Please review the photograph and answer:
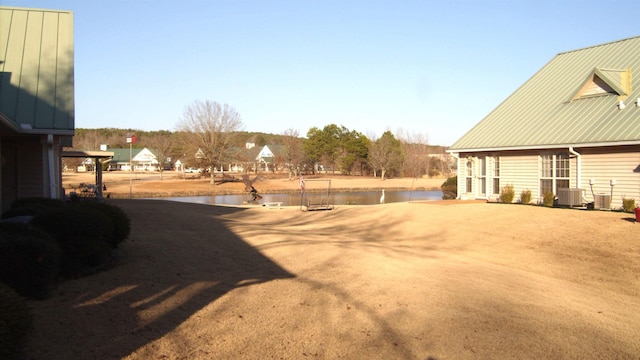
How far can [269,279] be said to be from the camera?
8.94 meters

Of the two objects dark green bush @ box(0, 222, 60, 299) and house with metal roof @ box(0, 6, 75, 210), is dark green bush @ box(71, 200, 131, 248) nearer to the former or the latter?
dark green bush @ box(0, 222, 60, 299)

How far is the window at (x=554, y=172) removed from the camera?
21.2 m

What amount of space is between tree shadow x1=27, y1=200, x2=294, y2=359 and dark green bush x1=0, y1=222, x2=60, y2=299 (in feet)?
0.87

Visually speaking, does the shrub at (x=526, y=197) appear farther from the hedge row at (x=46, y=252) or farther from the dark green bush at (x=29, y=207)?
the dark green bush at (x=29, y=207)

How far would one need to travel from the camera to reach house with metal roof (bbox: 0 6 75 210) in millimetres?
15570

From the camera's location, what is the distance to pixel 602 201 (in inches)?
738

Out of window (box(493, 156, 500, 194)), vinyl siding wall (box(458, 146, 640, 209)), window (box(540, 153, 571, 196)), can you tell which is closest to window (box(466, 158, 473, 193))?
vinyl siding wall (box(458, 146, 640, 209))

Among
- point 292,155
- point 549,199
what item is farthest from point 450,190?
point 292,155

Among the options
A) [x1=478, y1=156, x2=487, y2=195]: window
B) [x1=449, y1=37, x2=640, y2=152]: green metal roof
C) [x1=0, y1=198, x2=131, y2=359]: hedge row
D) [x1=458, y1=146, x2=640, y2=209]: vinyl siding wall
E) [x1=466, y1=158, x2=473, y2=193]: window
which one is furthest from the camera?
[x1=466, y1=158, x2=473, y2=193]: window

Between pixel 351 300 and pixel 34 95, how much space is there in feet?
44.2

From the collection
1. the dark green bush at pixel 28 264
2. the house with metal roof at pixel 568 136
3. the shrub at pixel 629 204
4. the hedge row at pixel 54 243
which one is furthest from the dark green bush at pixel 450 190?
the dark green bush at pixel 28 264

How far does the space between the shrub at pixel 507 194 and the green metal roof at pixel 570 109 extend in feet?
5.93

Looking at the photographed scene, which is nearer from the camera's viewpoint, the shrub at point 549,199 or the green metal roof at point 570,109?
the green metal roof at point 570,109

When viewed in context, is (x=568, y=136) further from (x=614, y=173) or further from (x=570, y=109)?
(x=570, y=109)
